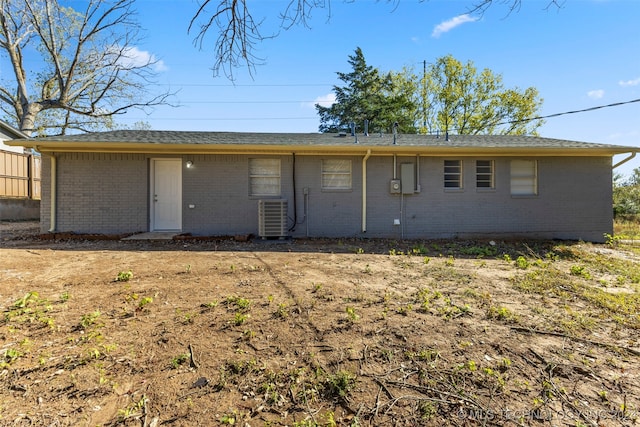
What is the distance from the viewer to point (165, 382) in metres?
→ 1.98

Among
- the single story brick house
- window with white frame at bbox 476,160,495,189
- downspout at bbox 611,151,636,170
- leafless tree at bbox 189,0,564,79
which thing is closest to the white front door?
the single story brick house

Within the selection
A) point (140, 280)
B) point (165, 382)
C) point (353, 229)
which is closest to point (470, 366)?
point (165, 382)

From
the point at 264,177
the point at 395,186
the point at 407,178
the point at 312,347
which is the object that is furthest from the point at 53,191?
the point at 407,178

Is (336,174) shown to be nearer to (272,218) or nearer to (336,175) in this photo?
(336,175)

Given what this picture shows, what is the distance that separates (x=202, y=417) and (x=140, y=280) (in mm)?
2854

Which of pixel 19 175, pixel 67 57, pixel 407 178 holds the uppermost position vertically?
pixel 67 57

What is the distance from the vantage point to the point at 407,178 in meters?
8.09

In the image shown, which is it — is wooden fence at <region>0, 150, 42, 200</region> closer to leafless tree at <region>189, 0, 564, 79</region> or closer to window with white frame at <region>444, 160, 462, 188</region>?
leafless tree at <region>189, 0, 564, 79</region>

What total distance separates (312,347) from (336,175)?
6184mm

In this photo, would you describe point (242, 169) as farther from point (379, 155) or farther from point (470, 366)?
point (470, 366)

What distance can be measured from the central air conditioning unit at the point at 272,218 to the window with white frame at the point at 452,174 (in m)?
4.49

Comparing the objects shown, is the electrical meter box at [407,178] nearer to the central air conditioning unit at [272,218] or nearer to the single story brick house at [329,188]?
the single story brick house at [329,188]

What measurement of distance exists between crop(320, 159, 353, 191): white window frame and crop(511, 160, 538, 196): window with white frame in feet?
14.9

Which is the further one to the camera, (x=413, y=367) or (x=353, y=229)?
(x=353, y=229)
